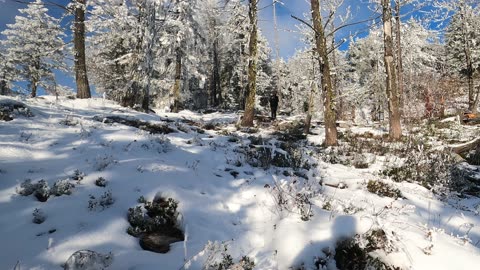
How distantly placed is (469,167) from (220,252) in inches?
308

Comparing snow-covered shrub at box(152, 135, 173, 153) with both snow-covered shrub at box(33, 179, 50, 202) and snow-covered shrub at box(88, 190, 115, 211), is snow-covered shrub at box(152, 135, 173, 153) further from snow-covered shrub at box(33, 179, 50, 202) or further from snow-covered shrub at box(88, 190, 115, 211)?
snow-covered shrub at box(33, 179, 50, 202)

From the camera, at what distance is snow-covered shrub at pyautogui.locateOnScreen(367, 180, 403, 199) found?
5.73 metres

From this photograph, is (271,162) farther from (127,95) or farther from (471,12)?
(471,12)

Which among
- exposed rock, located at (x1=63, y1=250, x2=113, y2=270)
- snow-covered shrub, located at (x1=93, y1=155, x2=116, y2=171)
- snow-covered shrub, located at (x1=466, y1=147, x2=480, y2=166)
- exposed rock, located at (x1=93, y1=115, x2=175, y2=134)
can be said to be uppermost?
exposed rock, located at (x1=93, y1=115, x2=175, y2=134)

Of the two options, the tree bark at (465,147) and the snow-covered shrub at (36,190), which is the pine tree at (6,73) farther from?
the tree bark at (465,147)

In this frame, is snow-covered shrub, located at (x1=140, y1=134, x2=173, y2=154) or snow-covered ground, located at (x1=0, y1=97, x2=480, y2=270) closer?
snow-covered ground, located at (x1=0, y1=97, x2=480, y2=270)

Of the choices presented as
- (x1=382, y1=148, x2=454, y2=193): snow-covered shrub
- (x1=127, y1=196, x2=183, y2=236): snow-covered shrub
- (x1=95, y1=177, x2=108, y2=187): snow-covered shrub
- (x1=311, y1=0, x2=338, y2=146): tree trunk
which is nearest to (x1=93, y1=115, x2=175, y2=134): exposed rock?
(x1=95, y1=177, x2=108, y2=187): snow-covered shrub

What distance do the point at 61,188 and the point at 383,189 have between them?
5057 millimetres

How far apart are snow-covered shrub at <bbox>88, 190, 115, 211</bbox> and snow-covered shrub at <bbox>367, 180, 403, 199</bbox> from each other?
4288 mm

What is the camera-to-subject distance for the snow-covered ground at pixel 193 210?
3164mm

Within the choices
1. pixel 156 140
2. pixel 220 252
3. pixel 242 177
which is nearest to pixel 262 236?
pixel 220 252

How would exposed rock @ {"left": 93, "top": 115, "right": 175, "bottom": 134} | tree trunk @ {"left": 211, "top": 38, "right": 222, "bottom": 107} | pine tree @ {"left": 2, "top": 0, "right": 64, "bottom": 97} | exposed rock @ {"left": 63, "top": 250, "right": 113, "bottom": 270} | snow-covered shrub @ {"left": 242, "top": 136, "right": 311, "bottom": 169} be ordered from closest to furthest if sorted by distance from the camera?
exposed rock @ {"left": 63, "top": 250, "right": 113, "bottom": 270} < snow-covered shrub @ {"left": 242, "top": 136, "right": 311, "bottom": 169} < exposed rock @ {"left": 93, "top": 115, "right": 175, "bottom": 134} < pine tree @ {"left": 2, "top": 0, "right": 64, "bottom": 97} < tree trunk @ {"left": 211, "top": 38, "right": 222, "bottom": 107}

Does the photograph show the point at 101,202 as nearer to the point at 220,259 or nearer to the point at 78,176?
the point at 78,176

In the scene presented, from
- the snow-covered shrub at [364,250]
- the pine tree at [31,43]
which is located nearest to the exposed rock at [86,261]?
the snow-covered shrub at [364,250]
